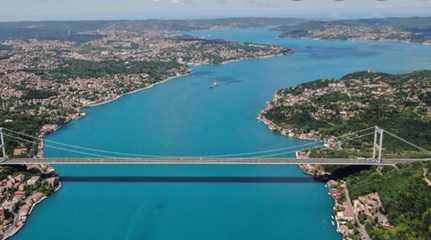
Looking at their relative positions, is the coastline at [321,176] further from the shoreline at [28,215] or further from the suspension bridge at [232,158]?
the shoreline at [28,215]

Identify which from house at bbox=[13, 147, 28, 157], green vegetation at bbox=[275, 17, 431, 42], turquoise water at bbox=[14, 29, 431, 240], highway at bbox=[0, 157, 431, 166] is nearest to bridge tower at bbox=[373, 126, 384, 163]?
highway at bbox=[0, 157, 431, 166]

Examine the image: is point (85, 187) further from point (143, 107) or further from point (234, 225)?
point (143, 107)

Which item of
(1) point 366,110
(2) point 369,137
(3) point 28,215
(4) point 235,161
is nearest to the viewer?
(3) point 28,215

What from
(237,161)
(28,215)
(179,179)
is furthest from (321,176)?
(28,215)

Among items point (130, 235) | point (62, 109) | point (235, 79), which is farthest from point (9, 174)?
→ point (235, 79)

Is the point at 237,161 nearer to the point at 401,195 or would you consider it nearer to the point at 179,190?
the point at 179,190

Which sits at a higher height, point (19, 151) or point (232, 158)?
point (232, 158)
